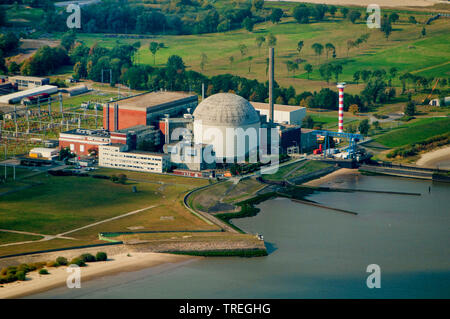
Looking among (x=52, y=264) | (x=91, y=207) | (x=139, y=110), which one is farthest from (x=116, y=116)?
(x=52, y=264)

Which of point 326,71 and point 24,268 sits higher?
point 326,71

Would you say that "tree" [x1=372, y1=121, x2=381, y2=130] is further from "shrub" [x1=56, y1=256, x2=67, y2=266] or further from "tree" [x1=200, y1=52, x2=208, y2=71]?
"shrub" [x1=56, y1=256, x2=67, y2=266]

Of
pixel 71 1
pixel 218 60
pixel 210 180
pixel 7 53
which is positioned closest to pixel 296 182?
pixel 210 180

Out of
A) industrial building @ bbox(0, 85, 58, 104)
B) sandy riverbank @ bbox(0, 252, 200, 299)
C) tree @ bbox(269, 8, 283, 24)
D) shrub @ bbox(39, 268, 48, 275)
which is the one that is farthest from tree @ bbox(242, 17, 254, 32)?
shrub @ bbox(39, 268, 48, 275)

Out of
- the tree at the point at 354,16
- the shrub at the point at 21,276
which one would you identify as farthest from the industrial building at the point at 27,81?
the shrub at the point at 21,276

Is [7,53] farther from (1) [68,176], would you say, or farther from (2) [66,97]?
(1) [68,176]

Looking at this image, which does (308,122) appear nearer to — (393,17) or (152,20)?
(393,17)
